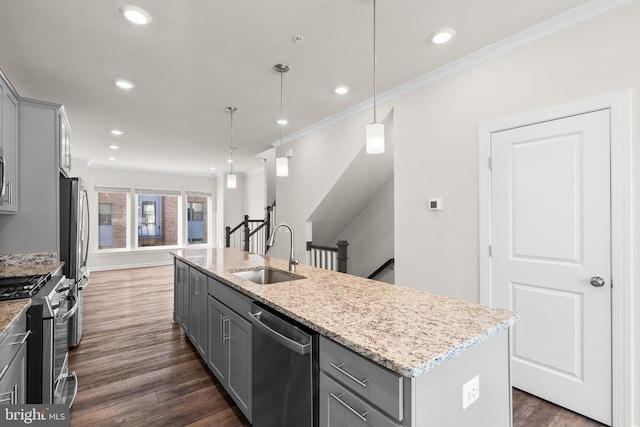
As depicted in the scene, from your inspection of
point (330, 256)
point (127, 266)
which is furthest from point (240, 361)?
point (127, 266)

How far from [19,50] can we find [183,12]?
1.57 meters

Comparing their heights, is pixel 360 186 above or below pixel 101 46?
below

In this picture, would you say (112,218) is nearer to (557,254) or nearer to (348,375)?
(348,375)

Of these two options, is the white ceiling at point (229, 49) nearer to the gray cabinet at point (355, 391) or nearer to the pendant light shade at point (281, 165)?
the pendant light shade at point (281, 165)

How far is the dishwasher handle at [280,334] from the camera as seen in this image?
1314 millimetres

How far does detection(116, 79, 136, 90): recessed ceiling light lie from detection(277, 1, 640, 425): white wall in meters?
2.47

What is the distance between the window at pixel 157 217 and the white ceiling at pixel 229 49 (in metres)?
4.74

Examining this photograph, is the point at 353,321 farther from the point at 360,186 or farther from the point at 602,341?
the point at 360,186

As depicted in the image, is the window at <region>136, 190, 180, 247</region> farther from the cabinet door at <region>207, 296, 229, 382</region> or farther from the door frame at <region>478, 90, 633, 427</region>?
the door frame at <region>478, 90, 633, 427</region>

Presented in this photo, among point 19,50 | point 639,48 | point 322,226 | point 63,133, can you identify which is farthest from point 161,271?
point 639,48

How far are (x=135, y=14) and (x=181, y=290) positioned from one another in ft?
8.67

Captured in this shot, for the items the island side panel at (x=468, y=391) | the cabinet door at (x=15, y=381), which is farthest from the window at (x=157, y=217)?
the island side panel at (x=468, y=391)

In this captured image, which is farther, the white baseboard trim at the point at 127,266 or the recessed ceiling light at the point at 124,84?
the white baseboard trim at the point at 127,266

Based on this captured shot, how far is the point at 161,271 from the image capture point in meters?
7.83
